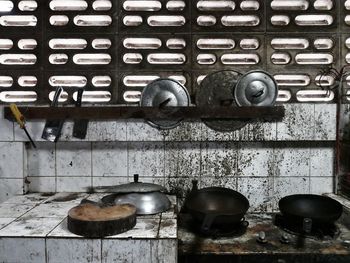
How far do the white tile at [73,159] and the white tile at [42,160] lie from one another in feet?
0.19

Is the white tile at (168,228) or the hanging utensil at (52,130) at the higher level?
the hanging utensil at (52,130)

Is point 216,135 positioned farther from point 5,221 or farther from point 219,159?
Answer: point 5,221

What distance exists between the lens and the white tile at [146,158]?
125 inches

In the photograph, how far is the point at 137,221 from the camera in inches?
91.8

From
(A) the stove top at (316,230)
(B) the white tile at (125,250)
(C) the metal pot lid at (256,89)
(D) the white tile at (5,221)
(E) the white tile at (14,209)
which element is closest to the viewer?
(B) the white tile at (125,250)

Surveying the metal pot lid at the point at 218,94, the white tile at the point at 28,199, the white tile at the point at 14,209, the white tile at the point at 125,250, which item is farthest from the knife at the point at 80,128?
the white tile at the point at 125,250

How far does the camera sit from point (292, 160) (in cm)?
320

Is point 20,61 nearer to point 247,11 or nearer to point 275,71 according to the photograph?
point 247,11

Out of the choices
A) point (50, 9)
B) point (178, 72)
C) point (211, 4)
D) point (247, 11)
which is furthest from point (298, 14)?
point (50, 9)

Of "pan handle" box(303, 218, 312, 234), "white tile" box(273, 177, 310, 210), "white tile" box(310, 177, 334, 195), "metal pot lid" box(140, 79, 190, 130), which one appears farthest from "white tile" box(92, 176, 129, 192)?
"white tile" box(310, 177, 334, 195)

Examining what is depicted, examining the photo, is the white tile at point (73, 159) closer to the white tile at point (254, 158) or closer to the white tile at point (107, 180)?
the white tile at point (107, 180)

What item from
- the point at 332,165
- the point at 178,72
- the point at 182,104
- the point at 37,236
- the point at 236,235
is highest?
the point at 178,72

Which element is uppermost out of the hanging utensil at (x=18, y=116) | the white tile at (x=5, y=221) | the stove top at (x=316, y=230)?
the hanging utensil at (x=18, y=116)

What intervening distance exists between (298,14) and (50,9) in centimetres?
237
